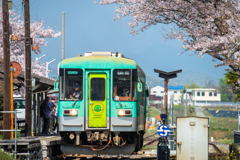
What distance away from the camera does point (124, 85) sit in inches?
504

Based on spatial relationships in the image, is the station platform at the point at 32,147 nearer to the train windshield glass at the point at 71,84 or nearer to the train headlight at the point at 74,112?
the train headlight at the point at 74,112

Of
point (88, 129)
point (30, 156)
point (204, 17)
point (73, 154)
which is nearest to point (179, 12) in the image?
point (204, 17)

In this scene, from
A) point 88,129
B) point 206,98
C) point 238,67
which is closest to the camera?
point 238,67

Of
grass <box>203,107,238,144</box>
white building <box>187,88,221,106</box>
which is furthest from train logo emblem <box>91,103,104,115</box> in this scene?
white building <box>187,88,221,106</box>

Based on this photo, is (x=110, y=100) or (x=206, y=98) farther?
(x=206, y=98)

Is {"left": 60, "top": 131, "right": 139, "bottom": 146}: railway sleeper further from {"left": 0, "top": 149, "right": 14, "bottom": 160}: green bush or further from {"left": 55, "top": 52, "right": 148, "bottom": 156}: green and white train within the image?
{"left": 0, "top": 149, "right": 14, "bottom": 160}: green bush

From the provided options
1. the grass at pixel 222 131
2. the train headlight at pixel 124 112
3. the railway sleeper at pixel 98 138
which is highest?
the train headlight at pixel 124 112

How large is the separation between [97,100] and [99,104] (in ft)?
0.49

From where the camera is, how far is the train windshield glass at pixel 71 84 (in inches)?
503

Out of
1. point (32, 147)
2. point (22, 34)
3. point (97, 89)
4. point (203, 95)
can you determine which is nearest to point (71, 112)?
point (97, 89)

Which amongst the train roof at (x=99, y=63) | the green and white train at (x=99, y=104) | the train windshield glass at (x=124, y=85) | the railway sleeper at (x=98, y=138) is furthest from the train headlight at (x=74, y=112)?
the train roof at (x=99, y=63)

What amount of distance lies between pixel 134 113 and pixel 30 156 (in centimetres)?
356

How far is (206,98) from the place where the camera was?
154 metres

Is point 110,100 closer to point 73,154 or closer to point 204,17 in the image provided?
point 73,154
